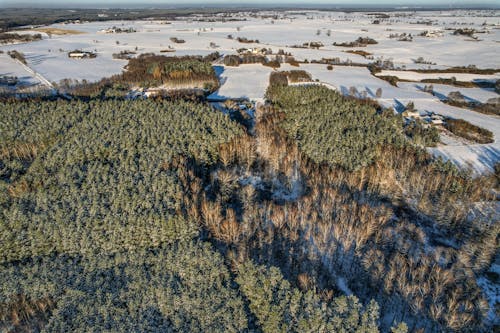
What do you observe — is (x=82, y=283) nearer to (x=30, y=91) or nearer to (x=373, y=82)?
(x=30, y=91)

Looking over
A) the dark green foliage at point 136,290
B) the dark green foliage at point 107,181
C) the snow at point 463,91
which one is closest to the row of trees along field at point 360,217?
the dark green foliage at point 136,290

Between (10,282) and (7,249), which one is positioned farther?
(7,249)

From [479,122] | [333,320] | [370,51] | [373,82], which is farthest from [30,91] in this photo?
[370,51]

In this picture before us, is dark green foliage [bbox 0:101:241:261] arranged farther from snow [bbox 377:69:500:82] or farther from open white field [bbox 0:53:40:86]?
snow [bbox 377:69:500:82]

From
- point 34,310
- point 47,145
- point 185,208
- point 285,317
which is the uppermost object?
point 47,145

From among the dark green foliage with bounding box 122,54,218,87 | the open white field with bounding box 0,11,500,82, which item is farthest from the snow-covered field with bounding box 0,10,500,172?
the dark green foliage with bounding box 122,54,218,87
